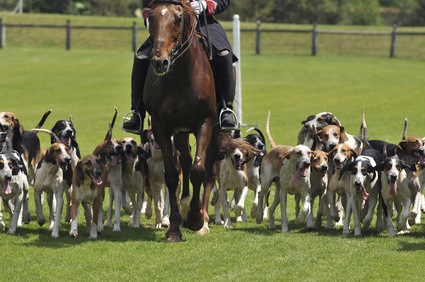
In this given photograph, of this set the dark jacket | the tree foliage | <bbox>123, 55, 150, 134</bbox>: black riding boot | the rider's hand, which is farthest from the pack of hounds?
the tree foliage

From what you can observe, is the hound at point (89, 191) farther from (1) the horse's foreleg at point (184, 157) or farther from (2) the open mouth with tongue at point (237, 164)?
(2) the open mouth with tongue at point (237, 164)

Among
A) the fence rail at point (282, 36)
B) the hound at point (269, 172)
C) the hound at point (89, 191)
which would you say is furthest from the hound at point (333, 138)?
the fence rail at point (282, 36)

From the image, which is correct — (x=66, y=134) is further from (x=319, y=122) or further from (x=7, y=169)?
(x=319, y=122)

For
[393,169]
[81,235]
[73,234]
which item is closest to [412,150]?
[393,169]

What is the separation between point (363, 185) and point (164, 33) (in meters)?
3.15

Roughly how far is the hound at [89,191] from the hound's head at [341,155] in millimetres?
2895

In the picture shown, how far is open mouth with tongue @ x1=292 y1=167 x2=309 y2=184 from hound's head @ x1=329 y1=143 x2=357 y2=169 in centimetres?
38

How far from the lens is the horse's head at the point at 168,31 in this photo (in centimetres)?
1163

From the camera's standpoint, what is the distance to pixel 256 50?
52438mm

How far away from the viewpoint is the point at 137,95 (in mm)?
13258

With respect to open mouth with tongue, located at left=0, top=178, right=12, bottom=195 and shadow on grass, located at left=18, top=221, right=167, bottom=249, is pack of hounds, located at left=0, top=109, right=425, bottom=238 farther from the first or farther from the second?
shadow on grass, located at left=18, top=221, right=167, bottom=249

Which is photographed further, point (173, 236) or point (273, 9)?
point (273, 9)

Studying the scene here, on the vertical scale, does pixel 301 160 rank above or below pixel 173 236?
above

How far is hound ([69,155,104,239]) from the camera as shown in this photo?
42.7 ft
